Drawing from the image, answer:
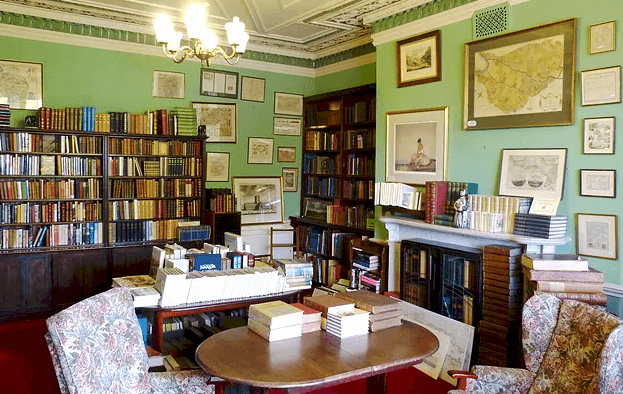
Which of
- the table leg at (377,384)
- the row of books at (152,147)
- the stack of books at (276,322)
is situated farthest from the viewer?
the row of books at (152,147)

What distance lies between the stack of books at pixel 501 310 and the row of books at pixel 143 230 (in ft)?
12.8

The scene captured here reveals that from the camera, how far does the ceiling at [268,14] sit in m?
5.48

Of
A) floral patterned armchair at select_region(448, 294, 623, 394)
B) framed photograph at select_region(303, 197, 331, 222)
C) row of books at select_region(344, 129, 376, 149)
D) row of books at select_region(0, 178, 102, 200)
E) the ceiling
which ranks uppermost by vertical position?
the ceiling

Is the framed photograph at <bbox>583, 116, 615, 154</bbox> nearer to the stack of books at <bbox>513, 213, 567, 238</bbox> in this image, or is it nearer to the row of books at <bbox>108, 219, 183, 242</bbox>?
the stack of books at <bbox>513, 213, 567, 238</bbox>

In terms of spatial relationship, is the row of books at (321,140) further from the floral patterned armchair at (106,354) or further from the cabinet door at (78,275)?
the floral patterned armchair at (106,354)

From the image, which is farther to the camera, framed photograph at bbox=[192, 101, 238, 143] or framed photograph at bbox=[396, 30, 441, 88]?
framed photograph at bbox=[192, 101, 238, 143]

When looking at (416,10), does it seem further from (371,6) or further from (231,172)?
(231,172)

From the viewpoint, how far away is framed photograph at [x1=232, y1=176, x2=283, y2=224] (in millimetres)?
7152

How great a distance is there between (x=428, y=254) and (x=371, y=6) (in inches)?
107

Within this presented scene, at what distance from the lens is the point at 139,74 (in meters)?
6.40

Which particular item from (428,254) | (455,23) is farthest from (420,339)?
(455,23)

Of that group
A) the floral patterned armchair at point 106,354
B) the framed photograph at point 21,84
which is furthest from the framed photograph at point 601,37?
the framed photograph at point 21,84

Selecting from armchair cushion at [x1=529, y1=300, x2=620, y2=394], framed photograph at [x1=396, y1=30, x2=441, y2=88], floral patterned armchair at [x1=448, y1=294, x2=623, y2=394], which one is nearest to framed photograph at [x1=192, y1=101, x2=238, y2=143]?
framed photograph at [x1=396, y1=30, x2=441, y2=88]

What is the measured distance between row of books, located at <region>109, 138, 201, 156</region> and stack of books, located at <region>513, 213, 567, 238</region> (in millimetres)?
4036
